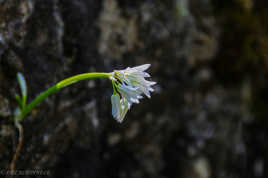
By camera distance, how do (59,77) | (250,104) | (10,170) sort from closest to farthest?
(10,170) < (59,77) < (250,104)

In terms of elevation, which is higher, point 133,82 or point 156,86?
point 133,82

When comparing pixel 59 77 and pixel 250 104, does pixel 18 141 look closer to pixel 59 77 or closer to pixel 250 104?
pixel 59 77

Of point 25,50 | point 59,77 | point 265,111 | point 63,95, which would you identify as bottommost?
point 265,111

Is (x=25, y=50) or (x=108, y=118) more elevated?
(x=25, y=50)

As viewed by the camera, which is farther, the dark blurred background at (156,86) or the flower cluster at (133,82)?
the dark blurred background at (156,86)

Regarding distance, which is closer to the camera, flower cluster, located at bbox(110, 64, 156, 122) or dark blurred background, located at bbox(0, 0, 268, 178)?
flower cluster, located at bbox(110, 64, 156, 122)

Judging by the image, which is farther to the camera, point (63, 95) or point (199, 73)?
point (199, 73)

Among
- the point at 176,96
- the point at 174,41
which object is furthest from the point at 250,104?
the point at 174,41

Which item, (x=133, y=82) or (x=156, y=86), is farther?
(x=156, y=86)
